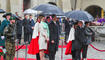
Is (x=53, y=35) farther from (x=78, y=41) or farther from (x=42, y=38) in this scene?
(x=78, y=41)

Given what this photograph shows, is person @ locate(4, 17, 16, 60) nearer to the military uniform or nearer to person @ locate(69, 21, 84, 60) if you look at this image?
the military uniform

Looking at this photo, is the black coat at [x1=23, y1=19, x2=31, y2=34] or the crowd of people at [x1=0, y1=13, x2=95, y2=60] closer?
the crowd of people at [x1=0, y1=13, x2=95, y2=60]

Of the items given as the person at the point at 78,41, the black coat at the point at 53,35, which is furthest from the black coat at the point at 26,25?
the person at the point at 78,41

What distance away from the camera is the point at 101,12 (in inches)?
1490

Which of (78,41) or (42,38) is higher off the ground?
(42,38)

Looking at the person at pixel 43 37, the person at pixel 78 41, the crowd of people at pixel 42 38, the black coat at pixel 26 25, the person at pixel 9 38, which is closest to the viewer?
the person at pixel 9 38

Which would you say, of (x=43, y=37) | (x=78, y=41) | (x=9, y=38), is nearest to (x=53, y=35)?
(x=43, y=37)

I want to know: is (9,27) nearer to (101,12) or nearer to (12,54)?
(12,54)

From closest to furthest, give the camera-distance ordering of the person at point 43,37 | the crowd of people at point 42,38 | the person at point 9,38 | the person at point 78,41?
the person at point 9,38 < the crowd of people at point 42,38 < the person at point 43,37 < the person at point 78,41

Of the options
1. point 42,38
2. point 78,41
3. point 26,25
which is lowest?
point 78,41

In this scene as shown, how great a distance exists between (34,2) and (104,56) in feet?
39.5

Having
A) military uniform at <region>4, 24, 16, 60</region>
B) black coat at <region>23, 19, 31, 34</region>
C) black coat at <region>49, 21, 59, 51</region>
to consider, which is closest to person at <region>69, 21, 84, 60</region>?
black coat at <region>49, 21, 59, 51</region>

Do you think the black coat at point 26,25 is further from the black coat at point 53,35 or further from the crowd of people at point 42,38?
the black coat at point 53,35

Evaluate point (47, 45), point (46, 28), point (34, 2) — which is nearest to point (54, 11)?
point (46, 28)
